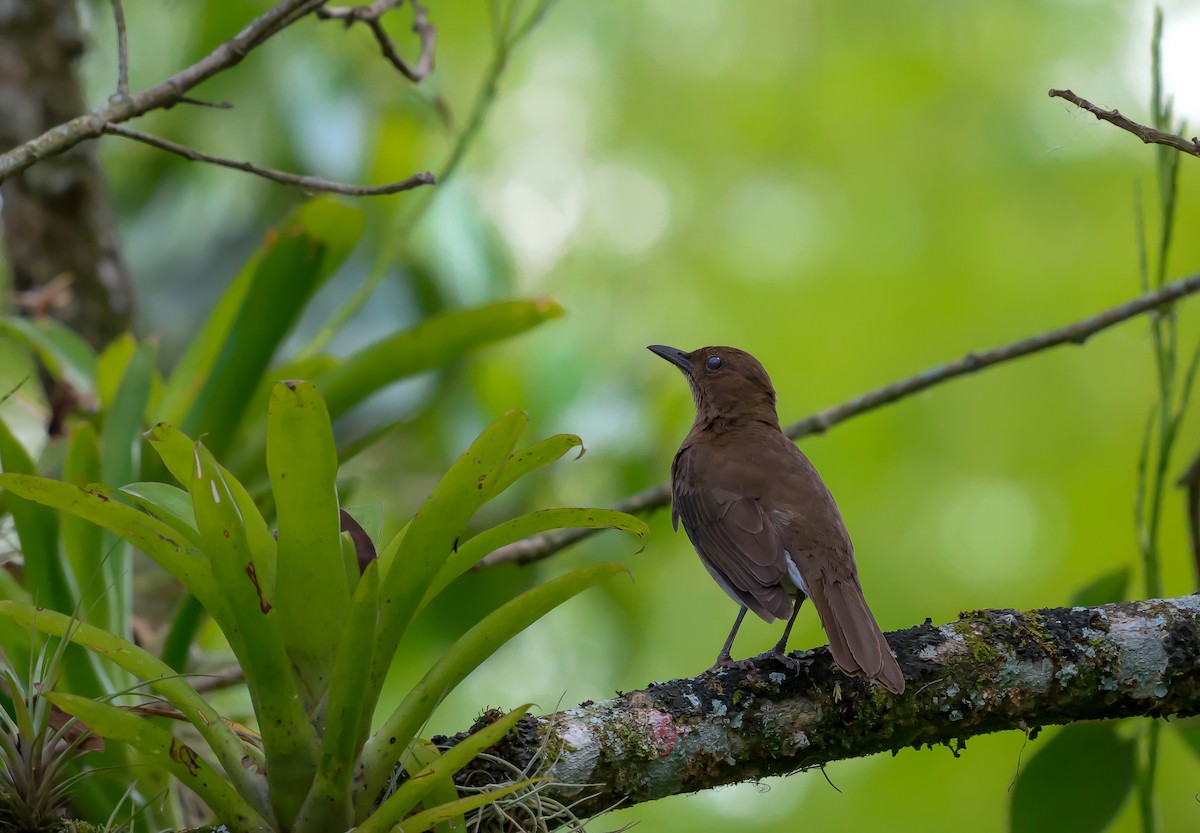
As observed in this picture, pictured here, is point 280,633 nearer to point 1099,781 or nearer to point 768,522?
point 768,522

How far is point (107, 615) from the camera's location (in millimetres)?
3139

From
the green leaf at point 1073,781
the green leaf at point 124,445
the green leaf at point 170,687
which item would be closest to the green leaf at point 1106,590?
the green leaf at point 1073,781

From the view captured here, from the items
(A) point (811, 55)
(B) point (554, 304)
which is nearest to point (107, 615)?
(B) point (554, 304)

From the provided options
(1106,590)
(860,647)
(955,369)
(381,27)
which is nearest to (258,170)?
(381,27)

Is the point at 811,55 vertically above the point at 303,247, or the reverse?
the point at 811,55

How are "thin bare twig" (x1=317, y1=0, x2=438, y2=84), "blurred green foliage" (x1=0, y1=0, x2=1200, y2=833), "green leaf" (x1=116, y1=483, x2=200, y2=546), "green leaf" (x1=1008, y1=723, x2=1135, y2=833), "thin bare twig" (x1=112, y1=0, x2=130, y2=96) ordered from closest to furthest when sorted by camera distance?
1. "green leaf" (x1=116, y1=483, x2=200, y2=546)
2. "thin bare twig" (x1=112, y1=0, x2=130, y2=96)
3. "thin bare twig" (x1=317, y1=0, x2=438, y2=84)
4. "green leaf" (x1=1008, y1=723, x2=1135, y2=833)
5. "blurred green foliage" (x1=0, y1=0, x2=1200, y2=833)

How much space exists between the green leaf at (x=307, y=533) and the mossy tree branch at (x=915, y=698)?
0.42m

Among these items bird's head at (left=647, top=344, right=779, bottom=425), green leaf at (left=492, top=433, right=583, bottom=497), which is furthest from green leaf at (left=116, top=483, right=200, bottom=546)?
bird's head at (left=647, top=344, right=779, bottom=425)

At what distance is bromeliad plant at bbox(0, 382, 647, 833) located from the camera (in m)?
1.88

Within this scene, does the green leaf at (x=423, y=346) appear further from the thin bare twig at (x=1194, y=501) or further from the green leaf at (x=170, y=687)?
the thin bare twig at (x=1194, y=501)

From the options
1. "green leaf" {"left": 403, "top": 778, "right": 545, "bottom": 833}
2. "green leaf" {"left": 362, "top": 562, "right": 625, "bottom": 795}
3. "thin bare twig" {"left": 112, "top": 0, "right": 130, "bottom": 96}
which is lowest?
"green leaf" {"left": 403, "top": 778, "right": 545, "bottom": 833}

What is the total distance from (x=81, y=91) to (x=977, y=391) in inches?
256

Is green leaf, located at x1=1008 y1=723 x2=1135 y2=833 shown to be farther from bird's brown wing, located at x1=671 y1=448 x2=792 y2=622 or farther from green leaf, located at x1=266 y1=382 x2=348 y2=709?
green leaf, located at x1=266 y1=382 x2=348 y2=709

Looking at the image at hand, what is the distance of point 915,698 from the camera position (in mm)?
2340
